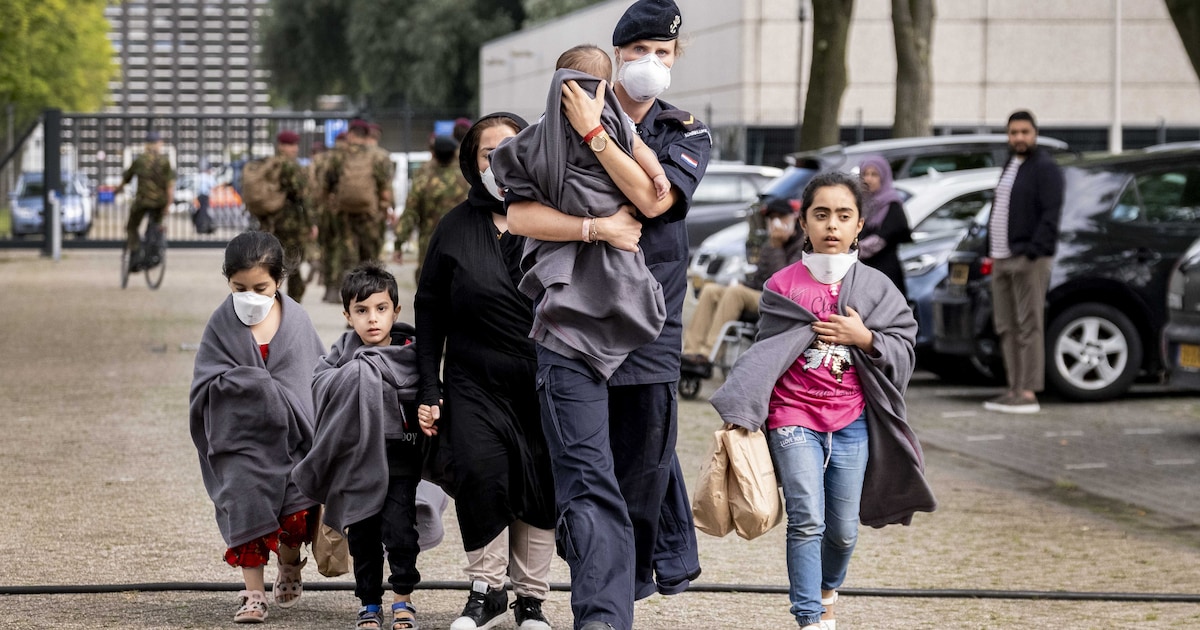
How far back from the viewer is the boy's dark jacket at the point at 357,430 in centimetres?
546

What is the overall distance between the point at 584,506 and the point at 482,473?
1.81 ft

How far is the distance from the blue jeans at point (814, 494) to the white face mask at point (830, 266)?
422 millimetres

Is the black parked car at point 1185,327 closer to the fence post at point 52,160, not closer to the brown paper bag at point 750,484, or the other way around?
the brown paper bag at point 750,484

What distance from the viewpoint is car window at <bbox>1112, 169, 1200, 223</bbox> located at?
12398mm

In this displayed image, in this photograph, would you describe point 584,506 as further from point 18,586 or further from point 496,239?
point 18,586

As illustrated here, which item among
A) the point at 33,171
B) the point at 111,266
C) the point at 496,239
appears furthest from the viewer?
the point at 33,171

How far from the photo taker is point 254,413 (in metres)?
5.68

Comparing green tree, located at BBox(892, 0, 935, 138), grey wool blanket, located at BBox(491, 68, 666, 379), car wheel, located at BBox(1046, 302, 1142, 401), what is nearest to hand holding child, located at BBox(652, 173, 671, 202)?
grey wool blanket, located at BBox(491, 68, 666, 379)

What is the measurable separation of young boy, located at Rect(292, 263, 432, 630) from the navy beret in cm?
129

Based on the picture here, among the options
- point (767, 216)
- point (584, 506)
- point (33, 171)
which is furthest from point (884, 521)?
point (33, 171)

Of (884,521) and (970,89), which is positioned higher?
(970,89)

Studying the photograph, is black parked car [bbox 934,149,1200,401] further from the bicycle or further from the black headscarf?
the bicycle

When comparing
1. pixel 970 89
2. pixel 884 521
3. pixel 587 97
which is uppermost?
pixel 970 89

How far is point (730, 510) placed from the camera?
5148 mm
